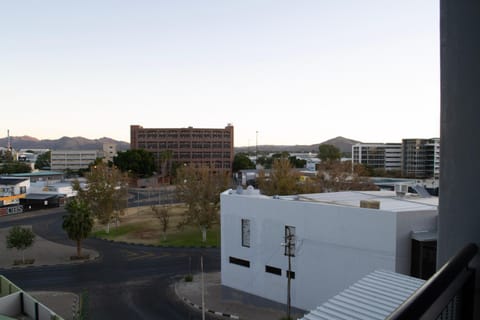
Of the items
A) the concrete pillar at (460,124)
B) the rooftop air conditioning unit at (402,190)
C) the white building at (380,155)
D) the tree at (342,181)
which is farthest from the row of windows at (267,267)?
the white building at (380,155)

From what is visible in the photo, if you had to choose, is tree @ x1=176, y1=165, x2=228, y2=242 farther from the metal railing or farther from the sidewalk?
the metal railing

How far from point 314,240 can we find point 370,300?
35.7 ft

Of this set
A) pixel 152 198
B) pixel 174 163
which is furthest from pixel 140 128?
pixel 152 198

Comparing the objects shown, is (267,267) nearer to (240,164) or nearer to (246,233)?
(246,233)

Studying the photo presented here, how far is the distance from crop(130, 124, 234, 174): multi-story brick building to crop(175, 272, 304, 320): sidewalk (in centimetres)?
7000

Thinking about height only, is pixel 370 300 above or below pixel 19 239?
above

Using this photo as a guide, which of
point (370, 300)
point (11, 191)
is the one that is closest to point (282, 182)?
point (370, 300)

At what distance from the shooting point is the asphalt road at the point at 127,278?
20108 mm

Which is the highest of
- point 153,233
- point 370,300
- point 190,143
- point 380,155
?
point 190,143

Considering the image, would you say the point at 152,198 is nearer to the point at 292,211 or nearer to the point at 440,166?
the point at 292,211

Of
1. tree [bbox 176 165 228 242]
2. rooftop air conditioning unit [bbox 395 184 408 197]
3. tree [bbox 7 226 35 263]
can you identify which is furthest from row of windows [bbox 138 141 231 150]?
rooftop air conditioning unit [bbox 395 184 408 197]

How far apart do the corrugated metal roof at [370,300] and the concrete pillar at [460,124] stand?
498 centimetres

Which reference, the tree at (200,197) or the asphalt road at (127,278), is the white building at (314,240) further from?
the tree at (200,197)

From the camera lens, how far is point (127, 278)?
995 inches
